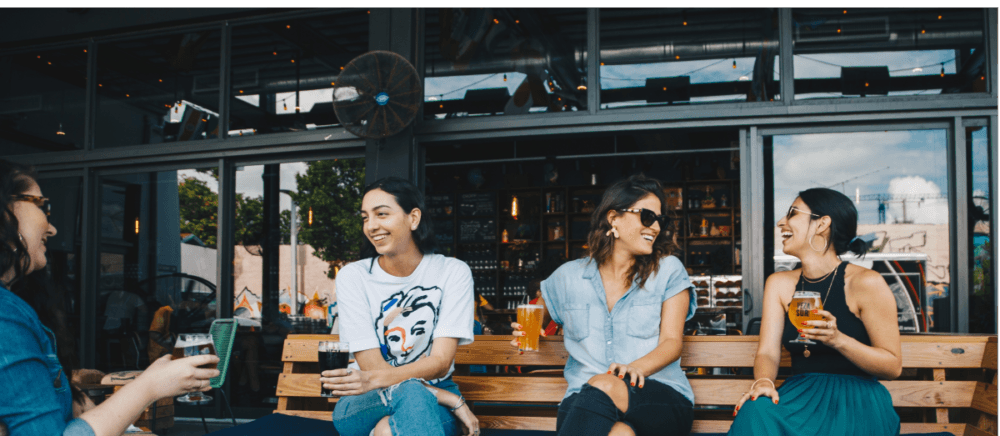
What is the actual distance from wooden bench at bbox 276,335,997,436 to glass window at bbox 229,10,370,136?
2508mm

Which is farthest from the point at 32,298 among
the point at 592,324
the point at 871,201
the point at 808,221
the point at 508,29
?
the point at 871,201

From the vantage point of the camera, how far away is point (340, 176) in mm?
5023

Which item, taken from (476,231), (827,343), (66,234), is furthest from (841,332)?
(476,231)

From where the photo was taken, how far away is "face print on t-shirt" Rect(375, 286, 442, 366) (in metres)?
2.34

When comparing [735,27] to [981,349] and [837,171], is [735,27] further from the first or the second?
[981,349]

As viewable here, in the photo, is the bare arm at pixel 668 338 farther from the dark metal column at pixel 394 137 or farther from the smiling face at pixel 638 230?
the dark metal column at pixel 394 137

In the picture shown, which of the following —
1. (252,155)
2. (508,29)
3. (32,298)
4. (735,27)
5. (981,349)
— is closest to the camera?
(32,298)

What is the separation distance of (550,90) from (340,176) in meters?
1.75

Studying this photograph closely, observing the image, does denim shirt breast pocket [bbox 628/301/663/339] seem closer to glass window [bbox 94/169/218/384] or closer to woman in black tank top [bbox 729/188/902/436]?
woman in black tank top [bbox 729/188/902/436]

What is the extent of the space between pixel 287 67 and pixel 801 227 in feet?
13.7

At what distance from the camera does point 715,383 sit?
2.67 metres

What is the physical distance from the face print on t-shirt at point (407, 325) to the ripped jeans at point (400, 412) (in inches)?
9.1

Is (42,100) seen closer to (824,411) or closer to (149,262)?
(149,262)

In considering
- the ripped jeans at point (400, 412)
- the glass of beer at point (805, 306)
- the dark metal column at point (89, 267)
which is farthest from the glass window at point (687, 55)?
the dark metal column at point (89, 267)
